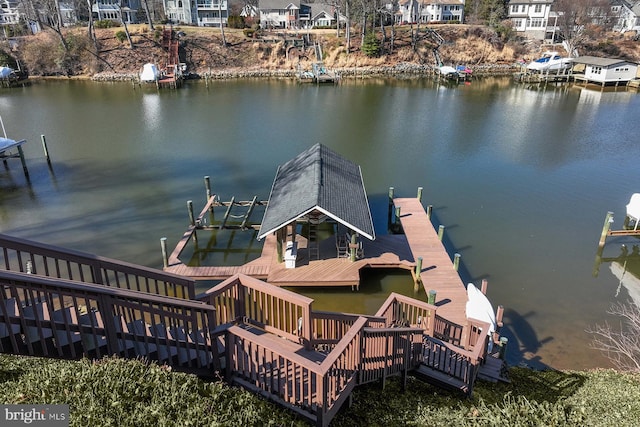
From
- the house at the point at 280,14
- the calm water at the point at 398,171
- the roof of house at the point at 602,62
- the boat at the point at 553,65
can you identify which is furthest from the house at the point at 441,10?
the calm water at the point at 398,171

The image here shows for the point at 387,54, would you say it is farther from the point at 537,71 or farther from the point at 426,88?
the point at 537,71

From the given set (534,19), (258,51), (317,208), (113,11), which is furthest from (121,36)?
(534,19)

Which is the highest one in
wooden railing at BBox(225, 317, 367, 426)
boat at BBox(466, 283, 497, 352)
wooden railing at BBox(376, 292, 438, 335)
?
wooden railing at BBox(225, 317, 367, 426)

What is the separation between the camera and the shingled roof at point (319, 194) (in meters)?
14.7

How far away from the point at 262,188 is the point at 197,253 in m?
6.17

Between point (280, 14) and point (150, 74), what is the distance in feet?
87.3

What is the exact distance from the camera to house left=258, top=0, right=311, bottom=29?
66062 mm

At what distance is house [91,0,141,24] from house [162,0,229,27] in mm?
5979

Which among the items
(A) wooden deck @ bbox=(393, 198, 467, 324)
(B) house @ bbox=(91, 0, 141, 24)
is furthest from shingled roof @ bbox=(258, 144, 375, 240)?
(B) house @ bbox=(91, 0, 141, 24)

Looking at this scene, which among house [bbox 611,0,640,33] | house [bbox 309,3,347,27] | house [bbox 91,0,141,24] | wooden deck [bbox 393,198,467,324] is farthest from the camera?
house [bbox 611,0,640,33]

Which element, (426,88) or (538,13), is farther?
(538,13)

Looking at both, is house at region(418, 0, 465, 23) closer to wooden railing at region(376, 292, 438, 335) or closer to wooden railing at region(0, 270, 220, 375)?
wooden railing at region(376, 292, 438, 335)

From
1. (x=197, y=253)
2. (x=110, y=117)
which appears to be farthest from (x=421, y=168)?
(x=110, y=117)

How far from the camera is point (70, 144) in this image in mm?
29141
